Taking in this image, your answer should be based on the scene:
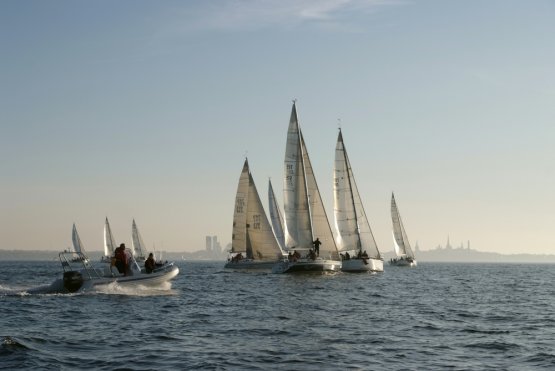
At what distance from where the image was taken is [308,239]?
64.3 meters

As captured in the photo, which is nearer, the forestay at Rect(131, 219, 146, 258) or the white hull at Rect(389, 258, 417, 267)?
the white hull at Rect(389, 258, 417, 267)

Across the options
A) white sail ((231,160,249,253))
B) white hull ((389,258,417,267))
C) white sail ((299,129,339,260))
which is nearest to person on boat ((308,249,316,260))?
white sail ((299,129,339,260))

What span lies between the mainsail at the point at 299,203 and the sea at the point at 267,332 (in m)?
23.5

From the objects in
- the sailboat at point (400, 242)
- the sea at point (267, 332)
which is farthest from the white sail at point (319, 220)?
the sailboat at point (400, 242)

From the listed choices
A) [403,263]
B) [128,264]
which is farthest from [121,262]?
[403,263]

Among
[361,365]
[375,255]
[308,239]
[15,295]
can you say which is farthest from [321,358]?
[375,255]

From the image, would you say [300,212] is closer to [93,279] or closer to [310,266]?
[310,266]

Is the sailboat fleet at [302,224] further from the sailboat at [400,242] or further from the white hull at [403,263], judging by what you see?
the white hull at [403,263]

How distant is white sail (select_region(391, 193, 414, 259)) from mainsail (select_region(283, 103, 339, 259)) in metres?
52.1

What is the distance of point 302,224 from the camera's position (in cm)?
6475

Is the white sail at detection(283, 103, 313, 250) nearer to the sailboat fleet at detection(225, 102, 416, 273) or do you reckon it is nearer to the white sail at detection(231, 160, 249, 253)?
the sailboat fleet at detection(225, 102, 416, 273)

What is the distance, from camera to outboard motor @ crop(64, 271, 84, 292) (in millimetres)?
39844

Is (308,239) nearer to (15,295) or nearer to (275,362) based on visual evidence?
(15,295)

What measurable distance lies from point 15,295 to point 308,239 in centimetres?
2973
